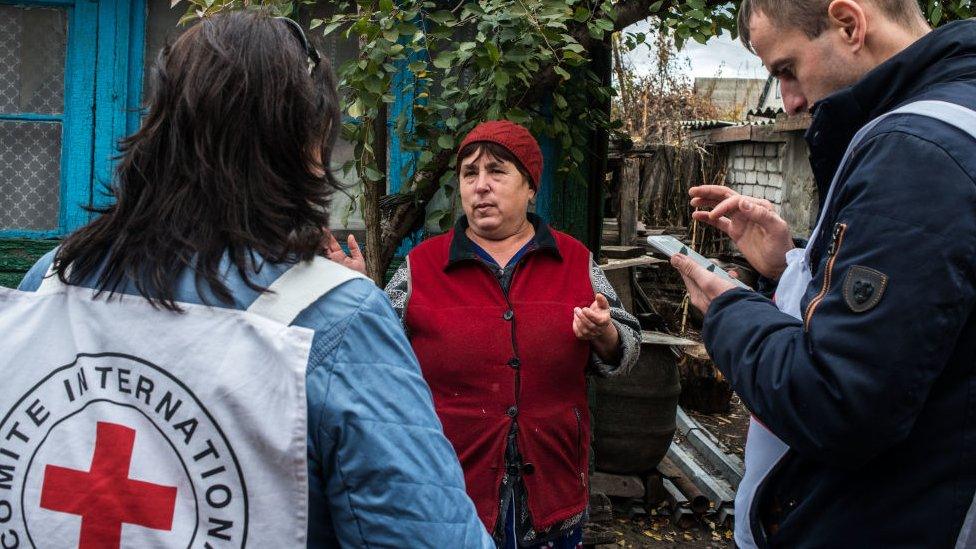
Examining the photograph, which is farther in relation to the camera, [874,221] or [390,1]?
[390,1]

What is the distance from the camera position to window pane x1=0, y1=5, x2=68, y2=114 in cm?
392

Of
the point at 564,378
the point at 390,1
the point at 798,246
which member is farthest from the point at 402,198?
the point at 798,246

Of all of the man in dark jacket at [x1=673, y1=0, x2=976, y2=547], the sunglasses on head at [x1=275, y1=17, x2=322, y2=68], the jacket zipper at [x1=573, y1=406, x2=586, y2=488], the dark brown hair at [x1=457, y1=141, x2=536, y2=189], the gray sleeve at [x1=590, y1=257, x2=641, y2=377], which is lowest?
the jacket zipper at [x1=573, y1=406, x2=586, y2=488]

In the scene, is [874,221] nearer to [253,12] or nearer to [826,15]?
[826,15]

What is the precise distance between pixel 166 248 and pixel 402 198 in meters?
2.66

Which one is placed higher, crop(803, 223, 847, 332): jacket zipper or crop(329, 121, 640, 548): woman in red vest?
crop(803, 223, 847, 332): jacket zipper

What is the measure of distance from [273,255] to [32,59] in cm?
354

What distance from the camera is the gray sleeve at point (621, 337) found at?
2.69 meters

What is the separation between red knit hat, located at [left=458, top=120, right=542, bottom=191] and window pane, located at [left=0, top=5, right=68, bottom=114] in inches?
88.8

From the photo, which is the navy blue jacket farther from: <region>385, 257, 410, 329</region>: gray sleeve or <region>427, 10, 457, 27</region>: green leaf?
<region>427, 10, 457, 27</region>: green leaf

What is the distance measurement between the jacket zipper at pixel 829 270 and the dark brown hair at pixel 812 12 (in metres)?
0.40

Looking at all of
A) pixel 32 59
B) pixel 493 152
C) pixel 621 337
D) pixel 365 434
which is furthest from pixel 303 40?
pixel 32 59

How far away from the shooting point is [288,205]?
114 cm

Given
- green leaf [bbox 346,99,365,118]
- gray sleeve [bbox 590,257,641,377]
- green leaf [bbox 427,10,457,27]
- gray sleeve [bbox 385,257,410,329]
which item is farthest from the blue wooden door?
gray sleeve [bbox 590,257,641,377]
